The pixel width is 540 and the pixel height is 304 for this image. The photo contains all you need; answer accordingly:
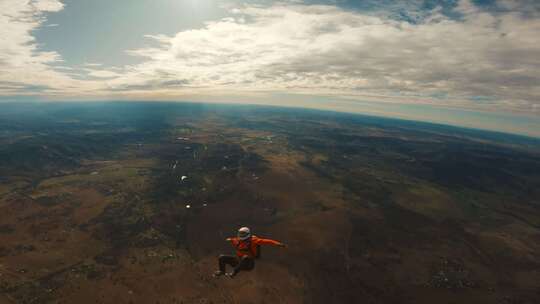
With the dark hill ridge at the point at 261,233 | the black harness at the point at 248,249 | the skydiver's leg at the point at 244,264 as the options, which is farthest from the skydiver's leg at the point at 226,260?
the dark hill ridge at the point at 261,233

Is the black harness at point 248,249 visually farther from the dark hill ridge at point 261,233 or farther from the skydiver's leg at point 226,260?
the dark hill ridge at point 261,233

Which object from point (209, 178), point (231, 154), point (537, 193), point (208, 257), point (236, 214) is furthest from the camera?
point (231, 154)

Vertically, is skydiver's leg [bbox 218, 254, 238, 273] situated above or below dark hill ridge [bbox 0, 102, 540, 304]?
above

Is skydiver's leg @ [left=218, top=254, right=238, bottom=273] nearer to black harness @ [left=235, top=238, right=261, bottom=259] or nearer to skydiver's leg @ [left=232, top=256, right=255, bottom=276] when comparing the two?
skydiver's leg @ [left=232, top=256, right=255, bottom=276]

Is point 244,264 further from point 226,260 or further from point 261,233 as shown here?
point 261,233

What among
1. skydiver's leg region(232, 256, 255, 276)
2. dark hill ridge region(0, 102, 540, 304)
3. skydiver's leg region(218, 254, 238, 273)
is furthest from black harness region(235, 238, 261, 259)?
dark hill ridge region(0, 102, 540, 304)

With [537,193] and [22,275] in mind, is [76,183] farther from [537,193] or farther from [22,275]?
[537,193]

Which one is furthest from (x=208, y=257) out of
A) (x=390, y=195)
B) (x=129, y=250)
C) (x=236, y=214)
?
(x=390, y=195)

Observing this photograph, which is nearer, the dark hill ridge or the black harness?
the black harness

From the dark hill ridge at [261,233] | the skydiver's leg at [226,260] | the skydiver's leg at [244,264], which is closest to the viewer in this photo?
the skydiver's leg at [244,264]

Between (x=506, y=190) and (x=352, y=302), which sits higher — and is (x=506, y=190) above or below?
above

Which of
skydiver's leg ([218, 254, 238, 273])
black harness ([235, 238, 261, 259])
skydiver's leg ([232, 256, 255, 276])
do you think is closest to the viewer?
black harness ([235, 238, 261, 259])
